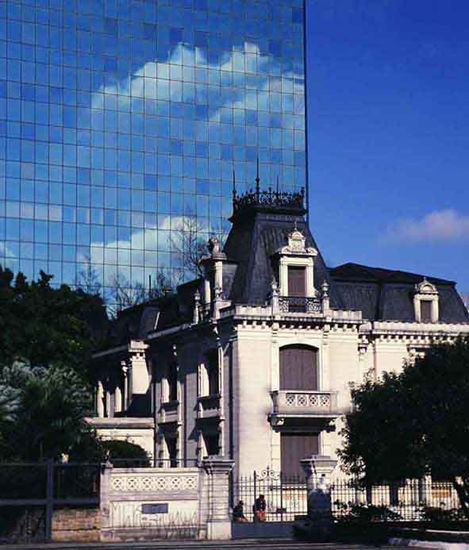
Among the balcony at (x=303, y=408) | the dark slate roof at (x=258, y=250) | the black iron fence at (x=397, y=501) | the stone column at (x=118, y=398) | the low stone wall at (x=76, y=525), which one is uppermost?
the dark slate roof at (x=258, y=250)

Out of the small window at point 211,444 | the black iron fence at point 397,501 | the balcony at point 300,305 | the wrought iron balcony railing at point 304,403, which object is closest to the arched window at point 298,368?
the wrought iron balcony railing at point 304,403

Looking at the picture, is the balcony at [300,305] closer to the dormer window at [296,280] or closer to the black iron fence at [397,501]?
the dormer window at [296,280]

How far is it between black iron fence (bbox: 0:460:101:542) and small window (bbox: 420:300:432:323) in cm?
2425

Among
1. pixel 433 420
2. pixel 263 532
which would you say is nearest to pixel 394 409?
pixel 433 420

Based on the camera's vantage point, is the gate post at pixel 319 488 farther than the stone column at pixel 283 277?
No

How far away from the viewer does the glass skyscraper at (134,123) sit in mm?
105125

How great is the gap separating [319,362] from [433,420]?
14.3 metres

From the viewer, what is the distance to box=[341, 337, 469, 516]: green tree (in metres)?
44.2

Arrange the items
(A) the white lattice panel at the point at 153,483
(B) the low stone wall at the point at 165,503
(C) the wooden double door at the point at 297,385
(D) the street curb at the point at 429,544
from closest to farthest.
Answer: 1. (D) the street curb at the point at 429,544
2. (B) the low stone wall at the point at 165,503
3. (A) the white lattice panel at the point at 153,483
4. (C) the wooden double door at the point at 297,385

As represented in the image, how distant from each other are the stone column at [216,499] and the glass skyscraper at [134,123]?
2301 inches

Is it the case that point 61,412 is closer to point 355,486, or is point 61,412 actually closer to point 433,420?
point 355,486

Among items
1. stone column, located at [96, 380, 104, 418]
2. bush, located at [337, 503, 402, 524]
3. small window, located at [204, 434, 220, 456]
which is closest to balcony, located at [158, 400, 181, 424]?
small window, located at [204, 434, 220, 456]

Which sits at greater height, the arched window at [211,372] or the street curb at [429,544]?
the arched window at [211,372]

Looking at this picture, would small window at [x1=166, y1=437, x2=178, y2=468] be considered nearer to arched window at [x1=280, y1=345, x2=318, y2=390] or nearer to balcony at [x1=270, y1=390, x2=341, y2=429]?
arched window at [x1=280, y1=345, x2=318, y2=390]
